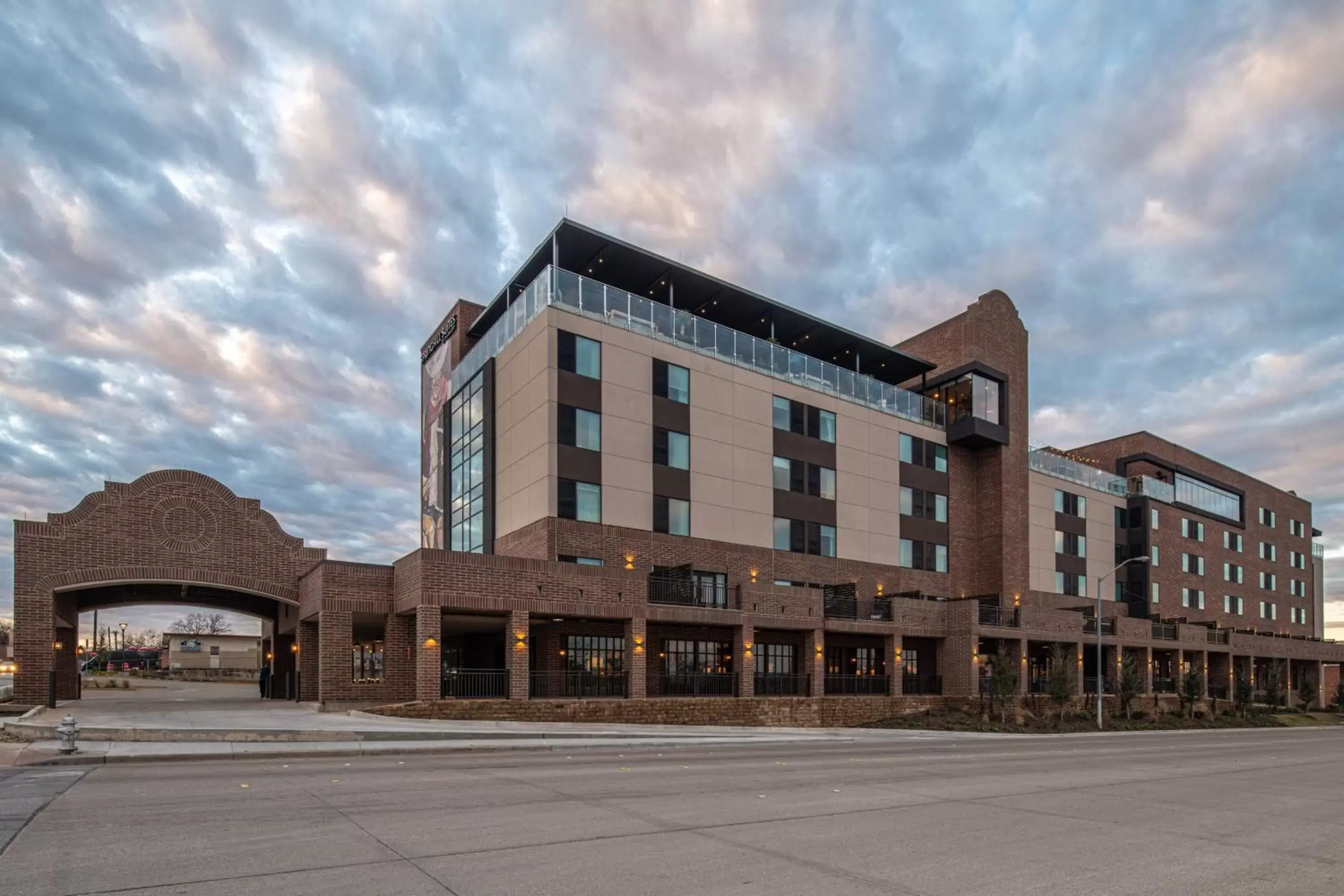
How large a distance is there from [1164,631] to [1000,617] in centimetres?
2082

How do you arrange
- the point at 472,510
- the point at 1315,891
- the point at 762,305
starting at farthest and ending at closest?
the point at 762,305, the point at 472,510, the point at 1315,891

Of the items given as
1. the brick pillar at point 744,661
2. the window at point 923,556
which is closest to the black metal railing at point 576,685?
the brick pillar at point 744,661

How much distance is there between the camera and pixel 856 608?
1705 inches

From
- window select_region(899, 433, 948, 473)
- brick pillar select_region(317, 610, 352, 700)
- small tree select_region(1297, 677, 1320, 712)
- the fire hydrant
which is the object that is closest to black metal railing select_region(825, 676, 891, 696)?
window select_region(899, 433, 948, 473)

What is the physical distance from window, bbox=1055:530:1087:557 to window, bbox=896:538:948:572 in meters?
13.0

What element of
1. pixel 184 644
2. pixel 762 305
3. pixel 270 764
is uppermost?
pixel 762 305

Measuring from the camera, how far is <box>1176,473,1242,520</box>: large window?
7275 centimetres

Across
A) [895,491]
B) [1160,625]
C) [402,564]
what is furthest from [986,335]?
[402,564]

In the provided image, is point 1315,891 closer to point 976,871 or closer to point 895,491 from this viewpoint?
point 976,871

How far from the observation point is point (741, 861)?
9109 millimetres

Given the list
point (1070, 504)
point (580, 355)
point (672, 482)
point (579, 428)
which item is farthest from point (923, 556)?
point (580, 355)

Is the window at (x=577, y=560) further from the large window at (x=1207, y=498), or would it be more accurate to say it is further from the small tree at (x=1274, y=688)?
the small tree at (x=1274, y=688)

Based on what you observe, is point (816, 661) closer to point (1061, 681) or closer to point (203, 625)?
point (1061, 681)

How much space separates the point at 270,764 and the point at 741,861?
11.7 m
